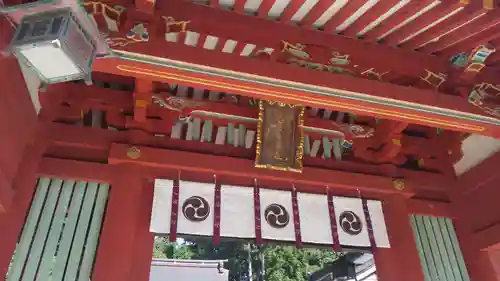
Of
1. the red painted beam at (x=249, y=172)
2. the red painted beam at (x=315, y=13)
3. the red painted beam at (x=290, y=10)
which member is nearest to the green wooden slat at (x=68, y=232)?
the red painted beam at (x=249, y=172)

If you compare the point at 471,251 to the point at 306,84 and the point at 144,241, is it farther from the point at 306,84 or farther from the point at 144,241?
the point at 144,241

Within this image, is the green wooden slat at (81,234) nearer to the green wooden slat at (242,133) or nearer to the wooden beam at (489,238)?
the green wooden slat at (242,133)

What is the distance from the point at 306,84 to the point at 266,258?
1498 cm

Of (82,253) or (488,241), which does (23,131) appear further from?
(488,241)

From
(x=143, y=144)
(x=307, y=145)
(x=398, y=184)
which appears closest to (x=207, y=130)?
(x=143, y=144)

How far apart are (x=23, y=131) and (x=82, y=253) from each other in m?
1.04

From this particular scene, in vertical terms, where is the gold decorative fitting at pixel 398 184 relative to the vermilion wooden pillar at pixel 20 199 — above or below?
above

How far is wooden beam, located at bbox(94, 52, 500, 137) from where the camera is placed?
2.91 m

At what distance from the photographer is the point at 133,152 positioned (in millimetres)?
3801

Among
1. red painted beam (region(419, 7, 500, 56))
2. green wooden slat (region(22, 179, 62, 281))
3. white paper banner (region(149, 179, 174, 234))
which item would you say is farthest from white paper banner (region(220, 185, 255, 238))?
red painted beam (region(419, 7, 500, 56))

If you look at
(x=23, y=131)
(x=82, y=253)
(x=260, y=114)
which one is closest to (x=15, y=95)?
(x=23, y=131)

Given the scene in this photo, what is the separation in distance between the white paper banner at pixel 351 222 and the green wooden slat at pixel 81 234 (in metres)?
2.24

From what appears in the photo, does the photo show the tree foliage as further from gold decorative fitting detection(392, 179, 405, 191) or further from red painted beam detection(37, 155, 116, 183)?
red painted beam detection(37, 155, 116, 183)

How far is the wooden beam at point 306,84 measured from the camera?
2.91 m
